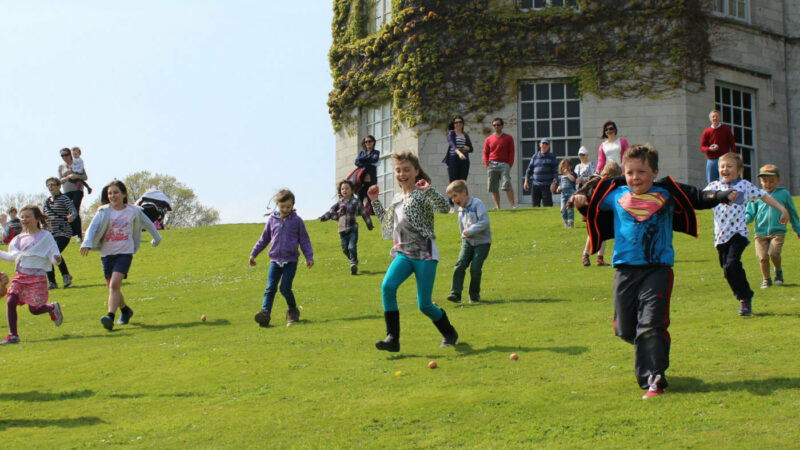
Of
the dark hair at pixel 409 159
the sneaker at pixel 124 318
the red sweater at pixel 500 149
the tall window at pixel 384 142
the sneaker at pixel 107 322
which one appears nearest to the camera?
the dark hair at pixel 409 159

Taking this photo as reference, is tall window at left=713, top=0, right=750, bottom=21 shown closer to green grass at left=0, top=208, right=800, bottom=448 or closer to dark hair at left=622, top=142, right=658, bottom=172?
green grass at left=0, top=208, right=800, bottom=448

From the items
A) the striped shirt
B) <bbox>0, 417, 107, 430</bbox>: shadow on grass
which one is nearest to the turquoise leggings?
<bbox>0, 417, 107, 430</bbox>: shadow on grass

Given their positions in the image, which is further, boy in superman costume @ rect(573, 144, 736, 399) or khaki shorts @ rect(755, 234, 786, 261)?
khaki shorts @ rect(755, 234, 786, 261)

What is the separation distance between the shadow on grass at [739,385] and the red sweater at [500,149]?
16054 mm

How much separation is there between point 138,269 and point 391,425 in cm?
1407

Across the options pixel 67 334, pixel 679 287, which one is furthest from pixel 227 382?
pixel 679 287

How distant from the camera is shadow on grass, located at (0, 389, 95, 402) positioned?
27.8ft

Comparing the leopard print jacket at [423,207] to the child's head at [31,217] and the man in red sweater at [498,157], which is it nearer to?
the child's head at [31,217]

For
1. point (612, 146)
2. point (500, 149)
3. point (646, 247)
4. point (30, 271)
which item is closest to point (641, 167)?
point (646, 247)

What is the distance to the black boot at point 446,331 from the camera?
373 inches

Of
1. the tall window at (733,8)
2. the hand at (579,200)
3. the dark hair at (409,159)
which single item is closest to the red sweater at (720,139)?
the tall window at (733,8)

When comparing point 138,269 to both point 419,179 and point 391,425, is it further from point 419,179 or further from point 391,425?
point 391,425

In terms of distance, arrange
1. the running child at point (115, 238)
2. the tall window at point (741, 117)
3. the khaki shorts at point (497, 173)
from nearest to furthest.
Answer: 1. the running child at point (115, 238)
2. the khaki shorts at point (497, 173)
3. the tall window at point (741, 117)

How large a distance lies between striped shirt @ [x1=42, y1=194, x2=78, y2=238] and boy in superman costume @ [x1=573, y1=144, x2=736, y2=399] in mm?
13042
